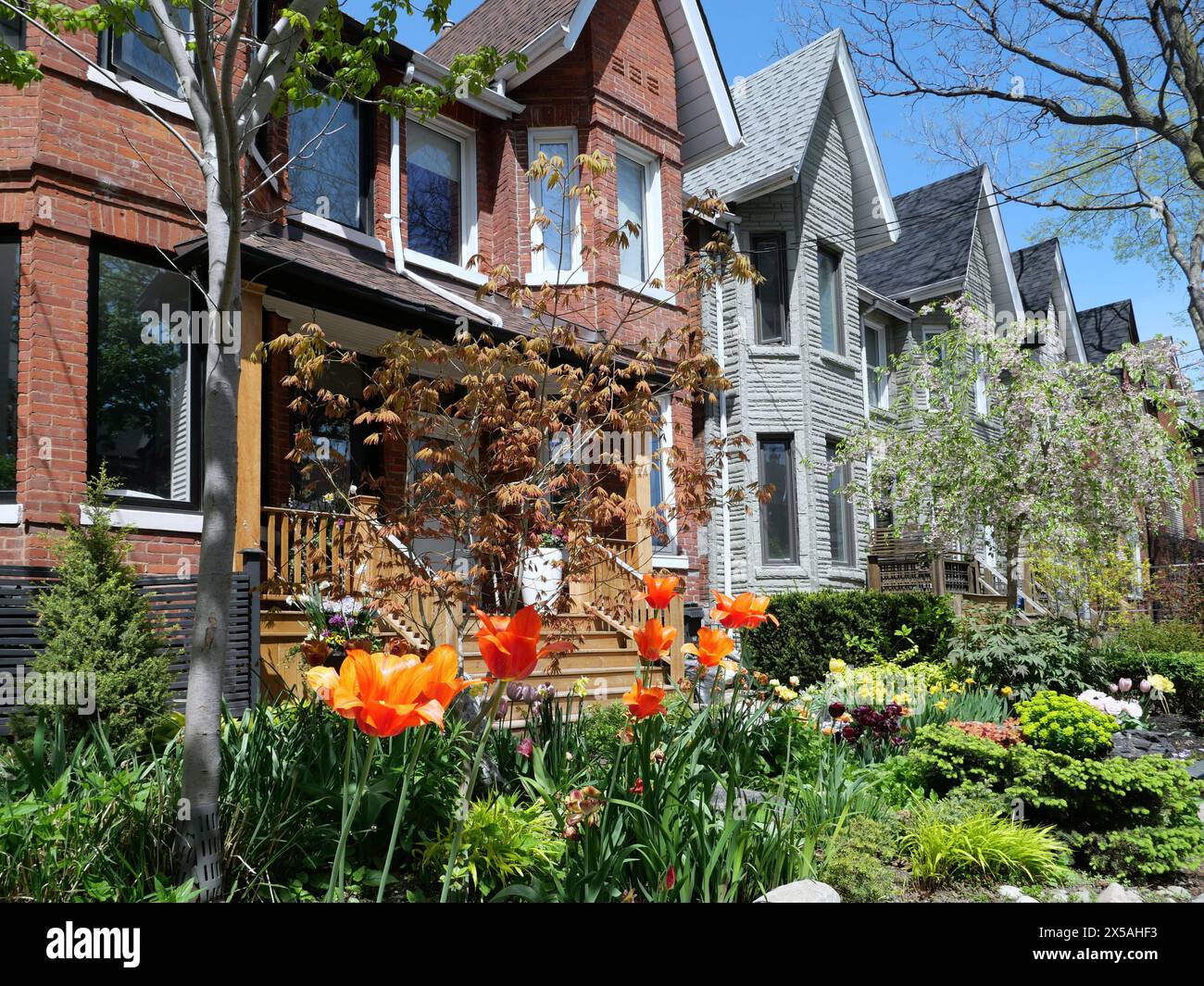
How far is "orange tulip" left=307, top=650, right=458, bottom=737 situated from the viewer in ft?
6.88

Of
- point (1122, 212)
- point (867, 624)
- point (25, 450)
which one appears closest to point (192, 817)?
point (25, 450)

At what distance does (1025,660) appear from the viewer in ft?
28.7

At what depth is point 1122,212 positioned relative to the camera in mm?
19781

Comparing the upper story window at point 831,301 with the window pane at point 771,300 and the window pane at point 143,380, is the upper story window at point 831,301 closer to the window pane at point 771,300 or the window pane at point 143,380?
the window pane at point 771,300

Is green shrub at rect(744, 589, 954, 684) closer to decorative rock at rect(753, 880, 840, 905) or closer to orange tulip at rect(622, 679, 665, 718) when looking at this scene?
decorative rock at rect(753, 880, 840, 905)

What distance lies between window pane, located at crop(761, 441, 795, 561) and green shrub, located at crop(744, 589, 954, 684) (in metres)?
2.14

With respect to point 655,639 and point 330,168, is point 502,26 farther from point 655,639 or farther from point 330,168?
point 655,639

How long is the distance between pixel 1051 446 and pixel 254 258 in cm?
955

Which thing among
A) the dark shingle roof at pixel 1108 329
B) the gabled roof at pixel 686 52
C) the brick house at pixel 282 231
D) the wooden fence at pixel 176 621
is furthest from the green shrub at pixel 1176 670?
the dark shingle roof at pixel 1108 329

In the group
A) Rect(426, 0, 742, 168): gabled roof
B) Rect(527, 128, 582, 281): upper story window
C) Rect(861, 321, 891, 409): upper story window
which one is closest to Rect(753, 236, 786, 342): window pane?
Rect(426, 0, 742, 168): gabled roof

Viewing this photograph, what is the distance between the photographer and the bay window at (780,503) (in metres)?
16.1

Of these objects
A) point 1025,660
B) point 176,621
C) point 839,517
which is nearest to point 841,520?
point 839,517

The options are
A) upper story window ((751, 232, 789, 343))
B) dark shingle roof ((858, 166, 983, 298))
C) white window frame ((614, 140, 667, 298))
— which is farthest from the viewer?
dark shingle roof ((858, 166, 983, 298))

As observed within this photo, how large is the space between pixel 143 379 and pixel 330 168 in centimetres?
392
